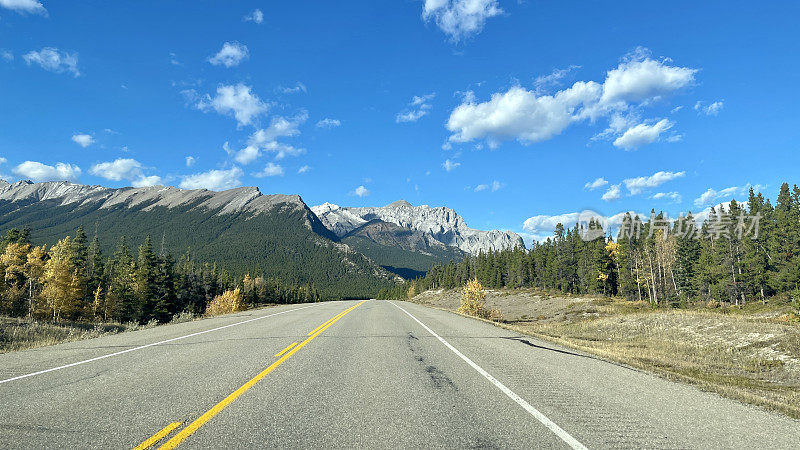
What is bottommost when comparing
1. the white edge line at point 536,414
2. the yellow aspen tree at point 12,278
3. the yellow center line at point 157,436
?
the white edge line at point 536,414

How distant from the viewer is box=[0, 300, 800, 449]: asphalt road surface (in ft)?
14.1

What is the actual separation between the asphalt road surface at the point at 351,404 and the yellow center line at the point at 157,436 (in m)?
0.02

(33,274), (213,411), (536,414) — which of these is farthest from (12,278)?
(536,414)

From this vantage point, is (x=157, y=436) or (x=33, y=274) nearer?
(x=157, y=436)

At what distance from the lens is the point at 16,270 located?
46156 mm

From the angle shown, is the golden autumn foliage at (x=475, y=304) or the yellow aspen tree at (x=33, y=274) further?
the yellow aspen tree at (x=33, y=274)

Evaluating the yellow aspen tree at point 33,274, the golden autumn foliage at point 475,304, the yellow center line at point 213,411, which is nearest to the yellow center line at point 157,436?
the yellow center line at point 213,411

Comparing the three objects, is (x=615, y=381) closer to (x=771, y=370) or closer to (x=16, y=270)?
(x=771, y=370)

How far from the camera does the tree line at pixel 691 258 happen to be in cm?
5500

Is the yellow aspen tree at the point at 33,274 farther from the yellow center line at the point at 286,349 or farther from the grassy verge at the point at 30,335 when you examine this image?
the yellow center line at the point at 286,349

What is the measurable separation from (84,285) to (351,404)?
65413 mm

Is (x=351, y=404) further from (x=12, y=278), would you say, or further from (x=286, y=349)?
(x=12, y=278)

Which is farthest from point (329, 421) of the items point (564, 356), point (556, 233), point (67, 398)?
point (556, 233)

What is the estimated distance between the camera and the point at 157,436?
4172mm
